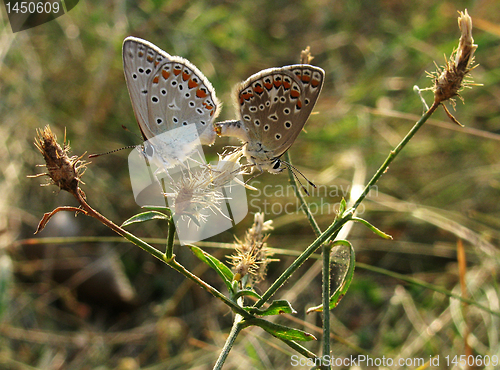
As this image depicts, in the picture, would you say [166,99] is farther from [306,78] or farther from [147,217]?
[147,217]

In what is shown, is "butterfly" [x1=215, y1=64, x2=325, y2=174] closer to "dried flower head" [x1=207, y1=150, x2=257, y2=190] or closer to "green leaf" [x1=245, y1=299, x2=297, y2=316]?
"dried flower head" [x1=207, y1=150, x2=257, y2=190]

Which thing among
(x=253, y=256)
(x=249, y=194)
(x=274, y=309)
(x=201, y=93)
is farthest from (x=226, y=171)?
(x=249, y=194)

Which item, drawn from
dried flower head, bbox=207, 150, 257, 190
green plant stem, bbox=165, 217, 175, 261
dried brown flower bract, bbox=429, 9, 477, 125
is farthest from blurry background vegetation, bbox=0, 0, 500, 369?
green plant stem, bbox=165, 217, 175, 261

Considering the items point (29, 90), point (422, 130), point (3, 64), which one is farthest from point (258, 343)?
point (3, 64)

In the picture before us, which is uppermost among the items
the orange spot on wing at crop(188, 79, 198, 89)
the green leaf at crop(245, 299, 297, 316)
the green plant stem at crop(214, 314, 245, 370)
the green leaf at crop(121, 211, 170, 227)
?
the orange spot on wing at crop(188, 79, 198, 89)

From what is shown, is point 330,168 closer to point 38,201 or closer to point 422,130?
point 422,130

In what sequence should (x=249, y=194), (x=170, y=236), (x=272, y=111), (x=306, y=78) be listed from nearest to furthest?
(x=170, y=236)
(x=306, y=78)
(x=272, y=111)
(x=249, y=194)

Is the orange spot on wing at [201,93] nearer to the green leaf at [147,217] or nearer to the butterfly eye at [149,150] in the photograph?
the butterfly eye at [149,150]

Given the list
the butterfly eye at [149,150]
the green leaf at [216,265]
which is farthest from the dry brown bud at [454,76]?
the butterfly eye at [149,150]
